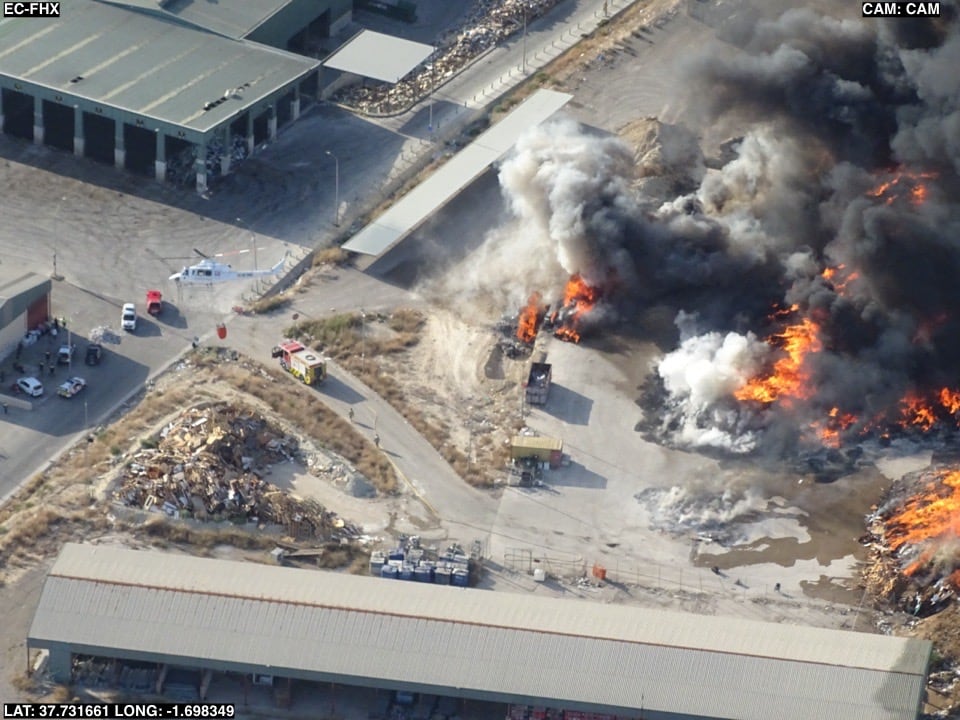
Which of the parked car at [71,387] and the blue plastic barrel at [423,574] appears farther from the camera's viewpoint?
the parked car at [71,387]

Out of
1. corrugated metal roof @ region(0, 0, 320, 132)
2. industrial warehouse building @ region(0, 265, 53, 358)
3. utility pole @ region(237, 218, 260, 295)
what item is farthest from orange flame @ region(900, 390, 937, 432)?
industrial warehouse building @ region(0, 265, 53, 358)

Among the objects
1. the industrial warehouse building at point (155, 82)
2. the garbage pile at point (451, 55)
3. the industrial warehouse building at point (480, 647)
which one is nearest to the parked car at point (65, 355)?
the industrial warehouse building at point (155, 82)

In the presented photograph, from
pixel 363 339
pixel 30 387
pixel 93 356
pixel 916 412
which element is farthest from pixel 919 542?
pixel 30 387

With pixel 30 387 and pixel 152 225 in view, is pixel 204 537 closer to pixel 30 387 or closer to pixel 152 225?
pixel 30 387

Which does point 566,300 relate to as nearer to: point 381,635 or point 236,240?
point 236,240

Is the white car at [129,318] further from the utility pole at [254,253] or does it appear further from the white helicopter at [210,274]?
the utility pole at [254,253]
